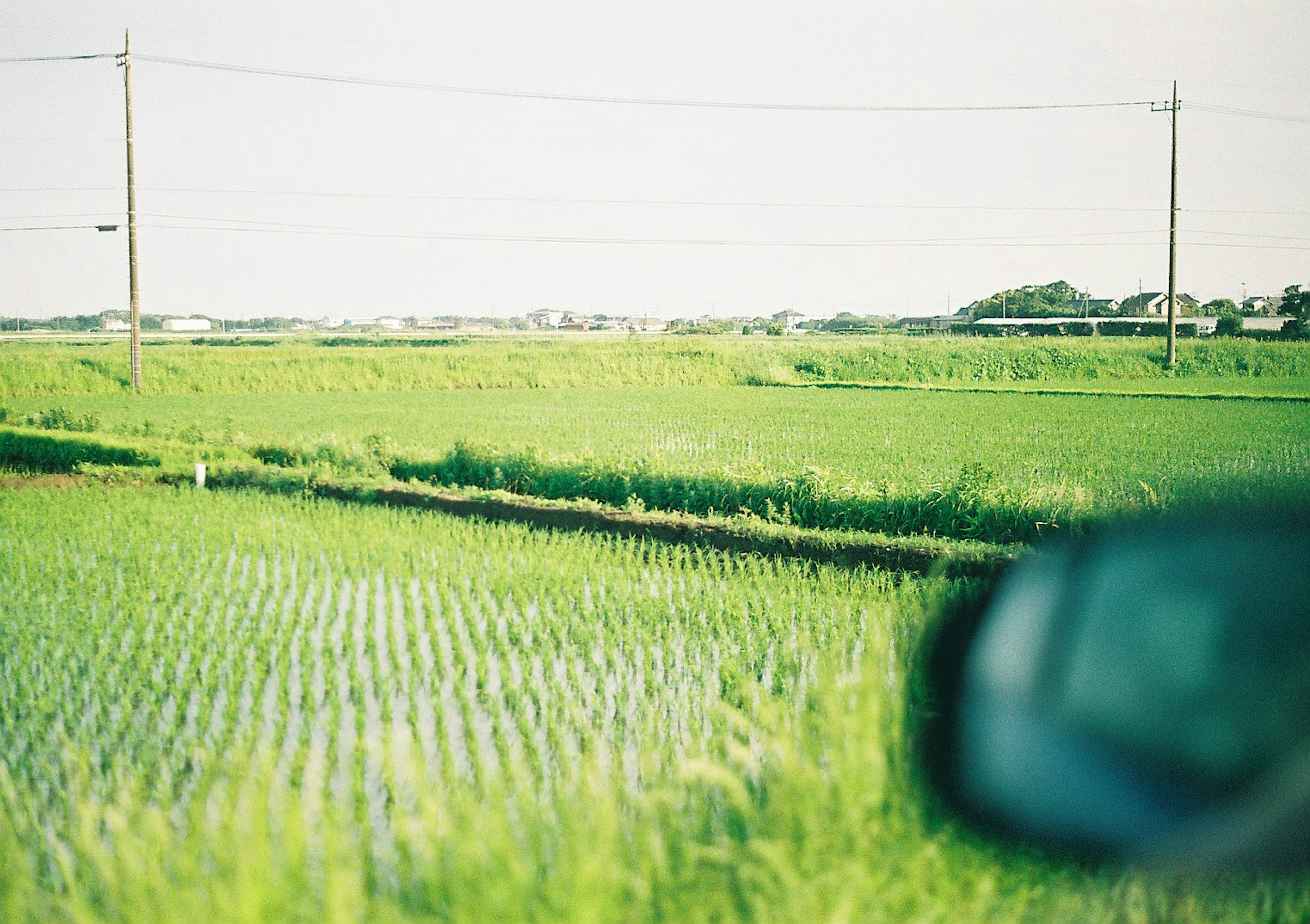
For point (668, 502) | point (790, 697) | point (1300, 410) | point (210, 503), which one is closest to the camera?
point (790, 697)

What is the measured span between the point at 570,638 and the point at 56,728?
8.36 feet

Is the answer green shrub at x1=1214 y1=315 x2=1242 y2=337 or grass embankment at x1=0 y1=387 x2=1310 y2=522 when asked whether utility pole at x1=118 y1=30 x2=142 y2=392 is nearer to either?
grass embankment at x1=0 y1=387 x2=1310 y2=522

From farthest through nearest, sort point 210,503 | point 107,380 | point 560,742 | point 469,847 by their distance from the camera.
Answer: point 107,380 < point 210,503 < point 560,742 < point 469,847

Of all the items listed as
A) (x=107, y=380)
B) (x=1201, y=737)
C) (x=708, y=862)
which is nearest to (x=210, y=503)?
(x=708, y=862)

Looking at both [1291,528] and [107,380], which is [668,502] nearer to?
[1291,528]

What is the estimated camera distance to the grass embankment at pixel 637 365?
27.3m

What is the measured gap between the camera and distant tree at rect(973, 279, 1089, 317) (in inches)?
2384

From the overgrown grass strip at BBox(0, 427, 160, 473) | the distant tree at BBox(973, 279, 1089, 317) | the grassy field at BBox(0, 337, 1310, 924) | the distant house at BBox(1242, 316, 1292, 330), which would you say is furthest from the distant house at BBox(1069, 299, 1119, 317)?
the overgrown grass strip at BBox(0, 427, 160, 473)

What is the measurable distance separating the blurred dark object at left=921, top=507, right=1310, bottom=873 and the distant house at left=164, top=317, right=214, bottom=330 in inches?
3290

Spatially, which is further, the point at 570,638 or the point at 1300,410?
the point at 1300,410

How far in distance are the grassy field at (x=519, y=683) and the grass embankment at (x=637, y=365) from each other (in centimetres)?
1177

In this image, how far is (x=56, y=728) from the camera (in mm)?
4570

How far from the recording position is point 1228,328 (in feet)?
121

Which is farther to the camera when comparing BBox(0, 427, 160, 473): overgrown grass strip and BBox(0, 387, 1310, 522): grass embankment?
BBox(0, 427, 160, 473): overgrown grass strip
